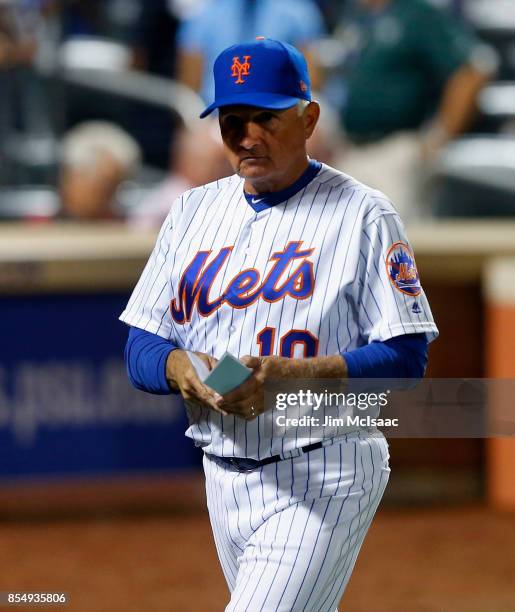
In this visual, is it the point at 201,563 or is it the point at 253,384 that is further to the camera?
the point at 201,563

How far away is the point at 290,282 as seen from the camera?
8.16 ft

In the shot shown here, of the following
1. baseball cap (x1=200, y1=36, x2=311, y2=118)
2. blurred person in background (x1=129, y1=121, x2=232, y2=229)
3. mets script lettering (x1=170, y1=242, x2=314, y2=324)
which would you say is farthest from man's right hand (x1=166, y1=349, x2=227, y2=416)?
blurred person in background (x1=129, y1=121, x2=232, y2=229)

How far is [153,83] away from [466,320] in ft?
8.12

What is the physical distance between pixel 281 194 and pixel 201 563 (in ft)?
11.0

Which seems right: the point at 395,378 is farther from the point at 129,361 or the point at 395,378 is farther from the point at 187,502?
the point at 187,502

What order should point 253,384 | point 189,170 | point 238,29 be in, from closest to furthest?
point 253,384 < point 189,170 < point 238,29

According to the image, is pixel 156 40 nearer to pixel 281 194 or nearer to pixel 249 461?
pixel 281 194

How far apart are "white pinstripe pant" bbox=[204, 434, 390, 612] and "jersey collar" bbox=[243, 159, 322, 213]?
0.53 meters

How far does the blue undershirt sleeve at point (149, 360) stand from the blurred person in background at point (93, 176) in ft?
12.9

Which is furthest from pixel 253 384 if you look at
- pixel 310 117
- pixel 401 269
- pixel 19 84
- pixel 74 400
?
pixel 19 84

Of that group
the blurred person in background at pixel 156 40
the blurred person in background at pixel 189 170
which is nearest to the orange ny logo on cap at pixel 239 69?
the blurred person in background at pixel 189 170

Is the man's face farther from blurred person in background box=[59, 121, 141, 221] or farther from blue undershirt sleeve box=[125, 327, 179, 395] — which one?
blurred person in background box=[59, 121, 141, 221]

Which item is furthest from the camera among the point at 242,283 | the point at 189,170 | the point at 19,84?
the point at 19,84

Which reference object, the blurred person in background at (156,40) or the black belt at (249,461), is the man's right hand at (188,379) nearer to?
the black belt at (249,461)
